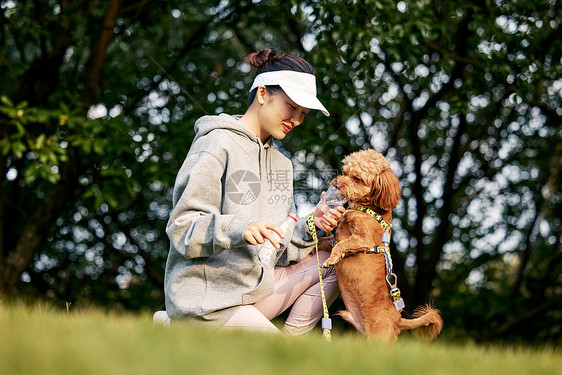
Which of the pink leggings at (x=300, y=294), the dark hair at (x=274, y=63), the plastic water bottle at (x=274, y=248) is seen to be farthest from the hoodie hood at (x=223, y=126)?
the pink leggings at (x=300, y=294)

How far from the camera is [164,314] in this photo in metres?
3.10

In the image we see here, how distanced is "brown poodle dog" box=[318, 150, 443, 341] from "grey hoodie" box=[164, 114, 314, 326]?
434 mm

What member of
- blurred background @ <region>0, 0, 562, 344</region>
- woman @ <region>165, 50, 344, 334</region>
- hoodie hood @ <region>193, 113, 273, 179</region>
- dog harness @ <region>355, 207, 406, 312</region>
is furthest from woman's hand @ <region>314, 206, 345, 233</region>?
blurred background @ <region>0, 0, 562, 344</region>

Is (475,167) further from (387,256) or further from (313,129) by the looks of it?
(387,256)

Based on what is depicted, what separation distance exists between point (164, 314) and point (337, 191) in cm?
119

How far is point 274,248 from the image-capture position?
122 inches

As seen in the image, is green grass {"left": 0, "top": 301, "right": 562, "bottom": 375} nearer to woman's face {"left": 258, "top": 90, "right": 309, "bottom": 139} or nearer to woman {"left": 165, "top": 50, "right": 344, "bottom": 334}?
woman {"left": 165, "top": 50, "right": 344, "bottom": 334}

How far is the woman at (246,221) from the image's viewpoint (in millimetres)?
2828

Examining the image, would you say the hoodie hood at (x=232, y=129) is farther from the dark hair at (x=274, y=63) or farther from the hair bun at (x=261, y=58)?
the hair bun at (x=261, y=58)

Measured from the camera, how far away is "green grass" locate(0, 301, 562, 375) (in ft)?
5.20

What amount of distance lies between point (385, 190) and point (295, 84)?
0.78m

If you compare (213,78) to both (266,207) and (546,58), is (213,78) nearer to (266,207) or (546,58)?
(546,58)

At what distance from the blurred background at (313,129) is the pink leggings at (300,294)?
2170 mm

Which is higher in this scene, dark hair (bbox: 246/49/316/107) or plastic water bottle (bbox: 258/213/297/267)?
dark hair (bbox: 246/49/316/107)
